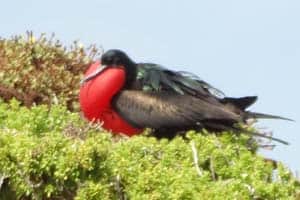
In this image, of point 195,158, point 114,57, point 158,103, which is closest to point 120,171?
point 195,158

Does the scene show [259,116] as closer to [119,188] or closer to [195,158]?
[195,158]

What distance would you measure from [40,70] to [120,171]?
16.1ft

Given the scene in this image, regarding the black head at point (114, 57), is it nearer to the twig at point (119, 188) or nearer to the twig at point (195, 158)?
the twig at point (195, 158)

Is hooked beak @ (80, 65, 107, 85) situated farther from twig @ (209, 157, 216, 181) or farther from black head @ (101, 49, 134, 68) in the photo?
twig @ (209, 157, 216, 181)

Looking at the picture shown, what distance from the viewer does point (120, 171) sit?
848cm

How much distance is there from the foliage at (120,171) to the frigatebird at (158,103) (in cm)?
231

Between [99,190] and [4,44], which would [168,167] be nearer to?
[99,190]

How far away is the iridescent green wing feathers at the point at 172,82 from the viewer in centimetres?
1182

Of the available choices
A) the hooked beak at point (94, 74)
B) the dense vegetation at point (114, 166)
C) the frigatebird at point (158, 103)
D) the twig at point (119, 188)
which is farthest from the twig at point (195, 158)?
the hooked beak at point (94, 74)

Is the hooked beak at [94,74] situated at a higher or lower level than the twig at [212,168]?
lower

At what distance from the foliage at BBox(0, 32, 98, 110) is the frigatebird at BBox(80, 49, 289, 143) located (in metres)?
0.68

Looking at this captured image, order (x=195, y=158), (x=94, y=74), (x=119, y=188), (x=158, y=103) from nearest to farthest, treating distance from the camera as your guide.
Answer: (x=119, y=188), (x=195, y=158), (x=158, y=103), (x=94, y=74)

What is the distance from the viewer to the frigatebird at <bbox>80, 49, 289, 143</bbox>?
1162cm

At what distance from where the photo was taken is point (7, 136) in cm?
859
